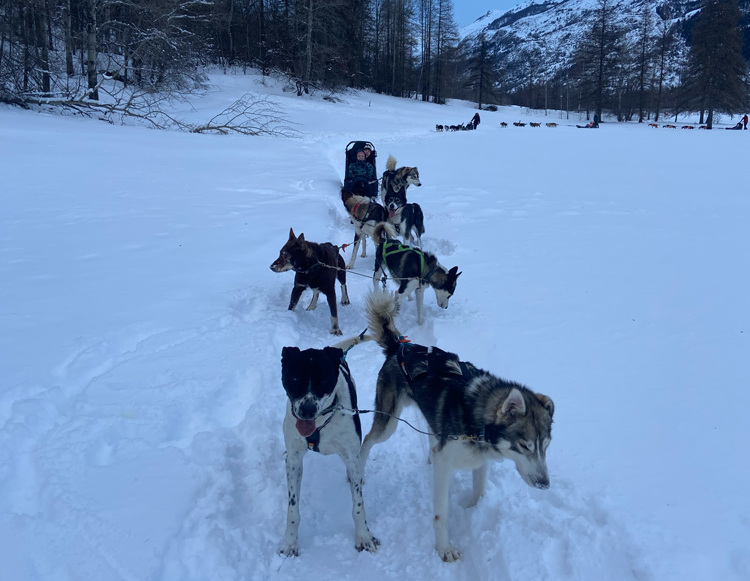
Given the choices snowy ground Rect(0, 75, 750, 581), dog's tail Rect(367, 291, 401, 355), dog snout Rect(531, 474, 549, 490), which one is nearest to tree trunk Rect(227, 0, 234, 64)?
snowy ground Rect(0, 75, 750, 581)

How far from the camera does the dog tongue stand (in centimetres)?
241

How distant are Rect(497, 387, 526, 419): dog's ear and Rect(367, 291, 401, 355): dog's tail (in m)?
0.96

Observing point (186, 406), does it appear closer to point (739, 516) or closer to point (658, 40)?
point (739, 516)

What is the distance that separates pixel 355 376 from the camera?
439cm

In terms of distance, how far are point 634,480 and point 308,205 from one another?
7.46 metres

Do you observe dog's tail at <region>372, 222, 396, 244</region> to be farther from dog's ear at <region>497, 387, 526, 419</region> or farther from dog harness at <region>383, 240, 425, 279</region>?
dog's ear at <region>497, 387, 526, 419</region>

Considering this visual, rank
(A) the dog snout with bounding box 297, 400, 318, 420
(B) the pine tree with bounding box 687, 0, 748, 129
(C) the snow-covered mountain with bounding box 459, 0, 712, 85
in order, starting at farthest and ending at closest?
(C) the snow-covered mountain with bounding box 459, 0, 712, 85 < (B) the pine tree with bounding box 687, 0, 748, 129 < (A) the dog snout with bounding box 297, 400, 318, 420

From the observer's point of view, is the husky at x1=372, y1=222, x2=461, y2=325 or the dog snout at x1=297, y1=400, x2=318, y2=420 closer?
the dog snout at x1=297, y1=400, x2=318, y2=420

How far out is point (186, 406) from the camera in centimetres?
337

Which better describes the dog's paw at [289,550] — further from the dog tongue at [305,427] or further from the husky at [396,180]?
the husky at [396,180]

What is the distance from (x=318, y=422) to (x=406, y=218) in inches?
220

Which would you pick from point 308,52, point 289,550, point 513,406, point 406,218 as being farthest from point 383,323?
point 308,52

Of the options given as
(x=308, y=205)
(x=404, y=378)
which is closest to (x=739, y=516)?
(x=404, y=378)

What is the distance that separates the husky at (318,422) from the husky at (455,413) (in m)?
Result: 0.34
